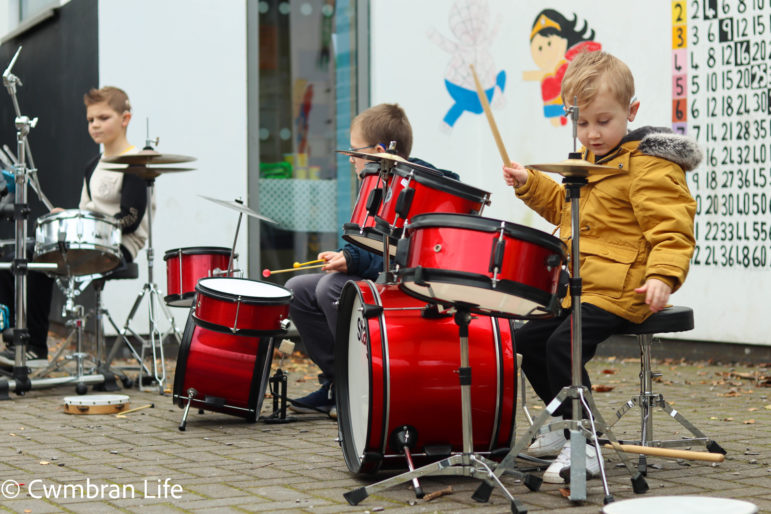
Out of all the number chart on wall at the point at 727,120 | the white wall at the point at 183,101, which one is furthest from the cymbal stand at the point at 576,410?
the white wall at the point at 183,101

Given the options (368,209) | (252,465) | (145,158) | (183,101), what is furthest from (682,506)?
(183,101)

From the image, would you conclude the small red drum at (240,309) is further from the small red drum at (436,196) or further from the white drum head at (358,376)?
the small red drum at (436,196)

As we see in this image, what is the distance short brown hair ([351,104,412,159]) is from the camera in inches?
214

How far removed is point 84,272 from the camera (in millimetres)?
7160

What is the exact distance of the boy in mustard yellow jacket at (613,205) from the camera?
4.18 metres

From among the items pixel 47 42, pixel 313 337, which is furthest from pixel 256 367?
pixel 47 42

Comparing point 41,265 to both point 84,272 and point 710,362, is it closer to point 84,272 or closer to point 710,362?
point 84,272

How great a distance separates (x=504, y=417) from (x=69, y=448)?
83.4 inches

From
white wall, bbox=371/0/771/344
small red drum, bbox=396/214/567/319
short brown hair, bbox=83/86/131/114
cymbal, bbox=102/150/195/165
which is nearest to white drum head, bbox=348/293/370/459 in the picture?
small red drum, bbox=396/214/567/319

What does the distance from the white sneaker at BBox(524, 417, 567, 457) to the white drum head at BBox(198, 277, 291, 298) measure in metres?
1.60

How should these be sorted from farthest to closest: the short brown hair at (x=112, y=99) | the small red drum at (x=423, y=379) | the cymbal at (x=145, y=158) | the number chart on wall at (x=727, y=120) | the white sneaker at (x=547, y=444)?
1. the number chart on wall at (x=727, y=120)
2. the short brown hair at (x=112, y=99)
3. the cymbal at (x=145, y=158)
4. the white sneaker at (x=547, y=444)
5. the small red drum at (x=423, y=379)

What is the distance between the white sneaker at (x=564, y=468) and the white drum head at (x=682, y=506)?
1.00m

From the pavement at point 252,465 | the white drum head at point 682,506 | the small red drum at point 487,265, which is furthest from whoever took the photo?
the pavement at point 252,465

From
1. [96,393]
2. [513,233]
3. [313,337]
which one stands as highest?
[513,233]
